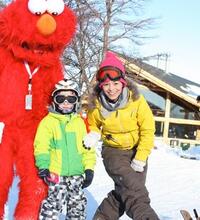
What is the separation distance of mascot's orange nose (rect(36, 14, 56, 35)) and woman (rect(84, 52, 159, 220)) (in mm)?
689

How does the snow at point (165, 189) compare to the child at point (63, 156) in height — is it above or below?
below

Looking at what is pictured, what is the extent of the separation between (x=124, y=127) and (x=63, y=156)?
2.34 ft

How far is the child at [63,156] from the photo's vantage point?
4.14 metres

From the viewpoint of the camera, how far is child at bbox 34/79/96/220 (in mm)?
4145

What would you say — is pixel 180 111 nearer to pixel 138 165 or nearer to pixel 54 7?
pixel 138 165

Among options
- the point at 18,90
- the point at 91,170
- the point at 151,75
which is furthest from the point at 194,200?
the point at 151,75

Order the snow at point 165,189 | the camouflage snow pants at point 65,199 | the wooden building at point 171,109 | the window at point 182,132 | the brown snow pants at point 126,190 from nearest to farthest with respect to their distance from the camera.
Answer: the camouflage snow pants at point 65,199 < the brown snow pants at point 126,190 < the snow at point 165,189 < the wooden building at point 171,109 < the window at point 182,132

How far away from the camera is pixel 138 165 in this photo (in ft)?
14.9

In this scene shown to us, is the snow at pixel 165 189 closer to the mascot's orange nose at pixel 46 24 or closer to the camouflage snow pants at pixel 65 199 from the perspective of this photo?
the camouflage snow pants at pixel 65 199

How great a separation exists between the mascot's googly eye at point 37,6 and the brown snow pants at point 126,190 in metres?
1.55

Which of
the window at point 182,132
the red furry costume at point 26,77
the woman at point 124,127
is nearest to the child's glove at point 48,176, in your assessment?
the red furry costume at point 26,77

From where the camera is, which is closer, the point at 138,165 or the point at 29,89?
the point at 29,89

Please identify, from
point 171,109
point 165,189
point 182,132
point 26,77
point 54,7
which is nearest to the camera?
point 54,7

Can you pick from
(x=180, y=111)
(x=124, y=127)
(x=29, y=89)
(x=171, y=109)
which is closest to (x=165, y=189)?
(x=124, y=127)
